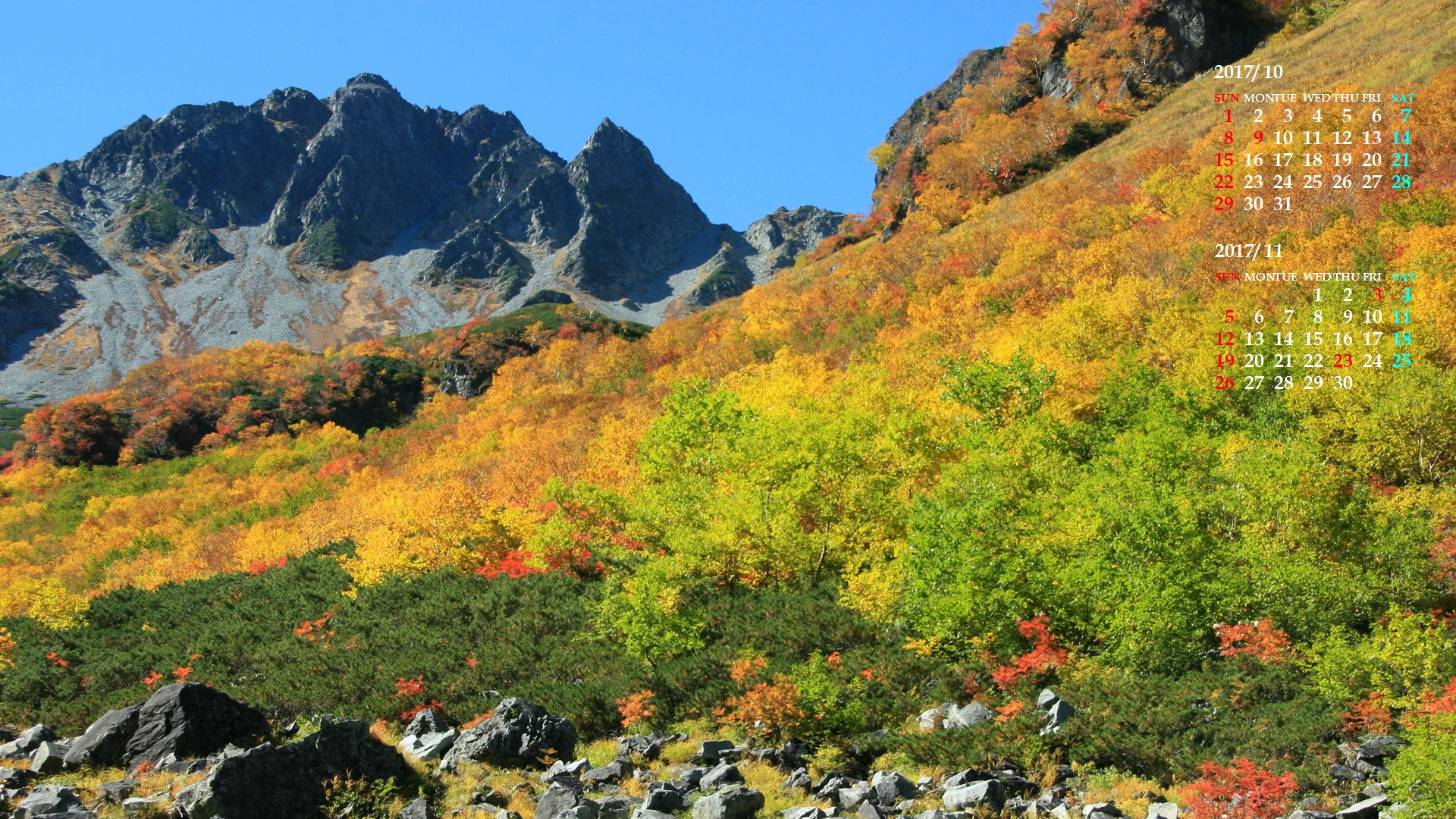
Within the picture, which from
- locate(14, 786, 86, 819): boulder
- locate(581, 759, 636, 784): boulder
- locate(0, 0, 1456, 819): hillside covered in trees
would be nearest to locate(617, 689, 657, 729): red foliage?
locate(0, 0, 1456, 819): hillside covered in trees

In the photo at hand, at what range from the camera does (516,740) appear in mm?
17781

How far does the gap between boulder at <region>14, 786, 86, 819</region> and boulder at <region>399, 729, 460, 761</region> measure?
18.4 feet

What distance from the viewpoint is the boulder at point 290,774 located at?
1400 centimetres

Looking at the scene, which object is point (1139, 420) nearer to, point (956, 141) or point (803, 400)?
point (803, 400)

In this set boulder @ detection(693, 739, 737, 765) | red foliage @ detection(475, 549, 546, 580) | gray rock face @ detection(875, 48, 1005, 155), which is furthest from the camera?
gray rock face @ detection(875, 48, 1005, 155)

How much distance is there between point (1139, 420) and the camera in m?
32.4

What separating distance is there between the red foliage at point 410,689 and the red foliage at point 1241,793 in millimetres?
18207

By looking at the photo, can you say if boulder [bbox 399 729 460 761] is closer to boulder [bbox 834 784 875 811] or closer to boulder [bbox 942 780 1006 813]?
boulder [bbox 834 784 875 811]

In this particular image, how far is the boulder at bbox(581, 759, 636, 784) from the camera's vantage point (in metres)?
16.6

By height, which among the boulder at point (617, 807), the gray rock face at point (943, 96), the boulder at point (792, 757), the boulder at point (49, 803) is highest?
the gray rock face at point (943, 96)

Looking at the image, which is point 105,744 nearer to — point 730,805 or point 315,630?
point 730,805

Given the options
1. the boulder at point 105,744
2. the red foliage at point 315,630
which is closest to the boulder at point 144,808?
the boulder at point 105,744

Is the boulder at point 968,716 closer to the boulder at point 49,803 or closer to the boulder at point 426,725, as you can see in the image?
the boulder at point 426,725
